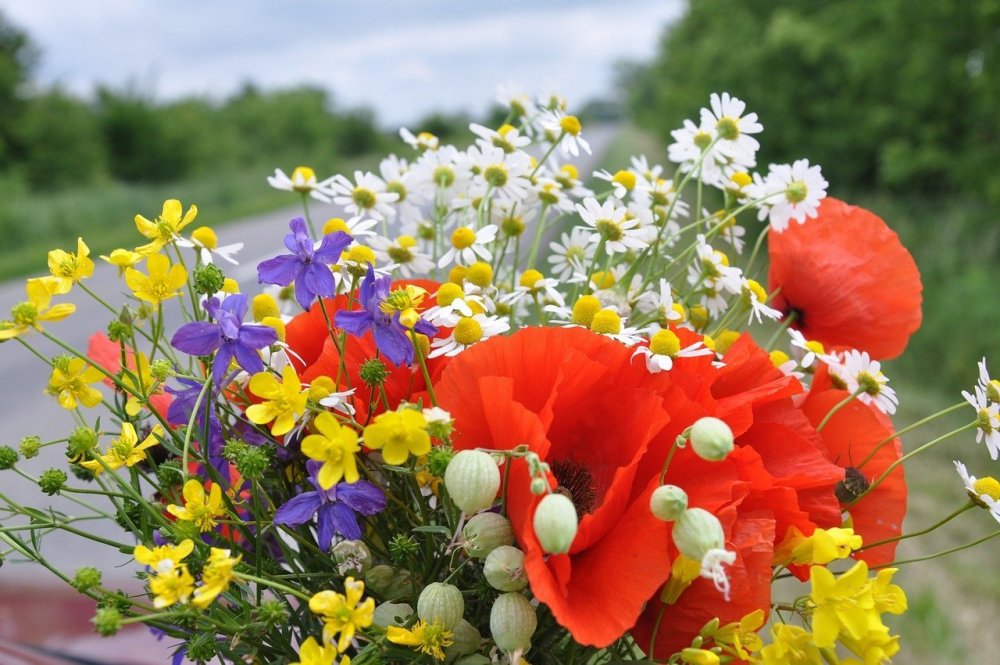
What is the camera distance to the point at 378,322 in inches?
25.2

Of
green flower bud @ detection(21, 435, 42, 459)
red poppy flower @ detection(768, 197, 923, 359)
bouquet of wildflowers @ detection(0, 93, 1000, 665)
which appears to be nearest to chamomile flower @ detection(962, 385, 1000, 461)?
bouquet of wildflowers @ detection(0, 93, 1000, 665)

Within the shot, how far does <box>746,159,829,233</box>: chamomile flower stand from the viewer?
0.82 meters

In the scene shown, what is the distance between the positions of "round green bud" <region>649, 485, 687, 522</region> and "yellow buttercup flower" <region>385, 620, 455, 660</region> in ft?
→ 0.53

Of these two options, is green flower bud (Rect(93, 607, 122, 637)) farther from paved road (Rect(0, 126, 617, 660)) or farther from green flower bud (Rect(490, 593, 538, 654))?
paved road (Rect(0, 126, 617, 660))

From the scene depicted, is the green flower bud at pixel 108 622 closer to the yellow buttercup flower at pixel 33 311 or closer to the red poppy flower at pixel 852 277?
the yellow buttercup flower at pixel 33 311

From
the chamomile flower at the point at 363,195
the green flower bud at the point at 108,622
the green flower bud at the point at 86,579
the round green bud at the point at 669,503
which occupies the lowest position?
the round green bud at the point at 669,503

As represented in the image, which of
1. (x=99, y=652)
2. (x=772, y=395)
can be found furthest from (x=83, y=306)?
(x=772, y=395)

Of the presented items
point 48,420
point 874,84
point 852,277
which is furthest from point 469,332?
point 874,84

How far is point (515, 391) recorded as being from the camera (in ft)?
2.11

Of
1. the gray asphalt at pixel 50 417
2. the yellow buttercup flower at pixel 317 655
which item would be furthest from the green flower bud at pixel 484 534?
the gray asphalt at pixel 50 417

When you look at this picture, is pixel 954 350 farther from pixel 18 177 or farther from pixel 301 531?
pixel 18 177

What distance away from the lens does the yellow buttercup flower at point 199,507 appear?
61cm

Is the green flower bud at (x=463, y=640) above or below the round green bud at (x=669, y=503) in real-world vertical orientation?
below

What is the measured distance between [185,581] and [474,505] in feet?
0.61
